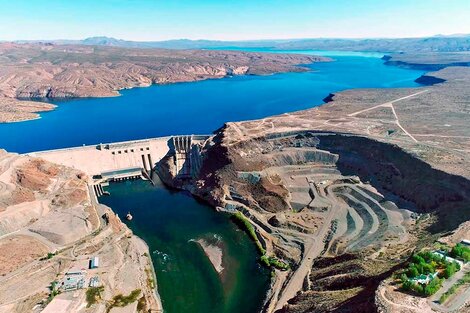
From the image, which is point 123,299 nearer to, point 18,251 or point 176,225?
point 18,251

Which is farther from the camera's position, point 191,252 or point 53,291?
point 191,252

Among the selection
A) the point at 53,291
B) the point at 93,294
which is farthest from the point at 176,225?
the point at 53,291

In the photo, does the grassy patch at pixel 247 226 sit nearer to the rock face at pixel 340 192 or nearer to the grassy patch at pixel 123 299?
the rock face at pixel 340 192

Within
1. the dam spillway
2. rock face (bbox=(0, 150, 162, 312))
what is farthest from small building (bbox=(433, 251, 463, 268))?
the dam spillway

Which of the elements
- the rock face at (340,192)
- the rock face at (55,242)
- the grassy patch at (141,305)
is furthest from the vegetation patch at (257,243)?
the grassy patch at (141,305)

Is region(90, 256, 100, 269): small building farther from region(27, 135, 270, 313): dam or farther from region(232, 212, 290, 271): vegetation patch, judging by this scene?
region(232, 212, 290, 271): vegetation patch
